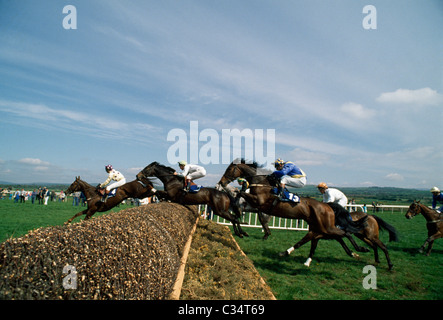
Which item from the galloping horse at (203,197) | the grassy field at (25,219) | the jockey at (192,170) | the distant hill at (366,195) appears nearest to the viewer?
the grassy field at (25,219)

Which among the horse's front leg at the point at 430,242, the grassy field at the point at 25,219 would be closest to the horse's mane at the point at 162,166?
the grassy field at the point at 25,219

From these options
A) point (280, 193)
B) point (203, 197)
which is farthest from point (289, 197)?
point (203, 197)

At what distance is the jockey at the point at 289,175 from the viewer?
6.13 meters

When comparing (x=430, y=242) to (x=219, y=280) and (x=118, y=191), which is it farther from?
(x=118, y=191)

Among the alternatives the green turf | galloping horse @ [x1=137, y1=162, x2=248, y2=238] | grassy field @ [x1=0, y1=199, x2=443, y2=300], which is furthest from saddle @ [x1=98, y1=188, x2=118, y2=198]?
the green turf

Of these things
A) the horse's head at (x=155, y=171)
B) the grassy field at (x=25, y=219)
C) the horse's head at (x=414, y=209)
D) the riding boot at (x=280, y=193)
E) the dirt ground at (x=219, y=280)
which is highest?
the horse's head at (x=155, y=171)

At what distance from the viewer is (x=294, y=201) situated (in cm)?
600

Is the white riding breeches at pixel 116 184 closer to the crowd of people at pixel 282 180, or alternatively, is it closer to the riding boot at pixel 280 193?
the crowd of people at pixel 282 180

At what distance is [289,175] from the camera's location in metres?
6.29

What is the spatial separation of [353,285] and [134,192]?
721 cm
